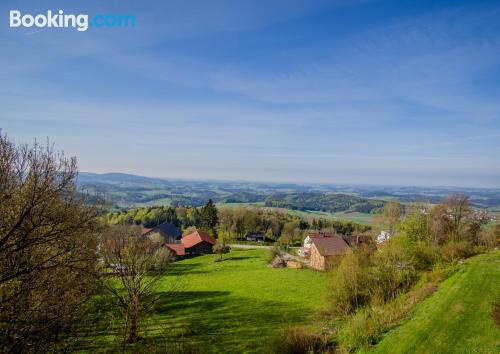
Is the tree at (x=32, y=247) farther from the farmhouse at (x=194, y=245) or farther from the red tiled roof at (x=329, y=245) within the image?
the farmhouse at (x=194, y=245)

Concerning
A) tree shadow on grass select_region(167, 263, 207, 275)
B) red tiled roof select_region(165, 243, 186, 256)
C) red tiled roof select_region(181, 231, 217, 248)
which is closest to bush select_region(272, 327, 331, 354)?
tree shadow on grass select_region(167, 263, 207, 275)

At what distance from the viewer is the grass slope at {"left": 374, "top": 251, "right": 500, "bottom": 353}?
14.0m

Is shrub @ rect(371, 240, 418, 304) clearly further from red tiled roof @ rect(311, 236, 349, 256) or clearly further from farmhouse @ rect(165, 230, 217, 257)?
farmhouse @ rect(165, 230, 217, 257)

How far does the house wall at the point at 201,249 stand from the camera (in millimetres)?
75400

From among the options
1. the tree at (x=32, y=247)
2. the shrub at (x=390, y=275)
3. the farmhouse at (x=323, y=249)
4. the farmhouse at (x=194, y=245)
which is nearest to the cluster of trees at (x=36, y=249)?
the tree at (x=32, y=247)

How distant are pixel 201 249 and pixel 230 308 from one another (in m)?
48.3

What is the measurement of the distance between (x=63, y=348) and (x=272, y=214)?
11238cm

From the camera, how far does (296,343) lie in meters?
16.1

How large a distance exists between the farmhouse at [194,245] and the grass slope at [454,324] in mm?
59731

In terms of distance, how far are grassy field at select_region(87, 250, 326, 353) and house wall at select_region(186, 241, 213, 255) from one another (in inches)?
801

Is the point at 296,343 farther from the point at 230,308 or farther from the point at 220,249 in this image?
the point at 220,249

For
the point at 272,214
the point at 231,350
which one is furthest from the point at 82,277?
the point at 272,214

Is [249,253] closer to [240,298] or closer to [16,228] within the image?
[240,298]

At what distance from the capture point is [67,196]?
12250mm
